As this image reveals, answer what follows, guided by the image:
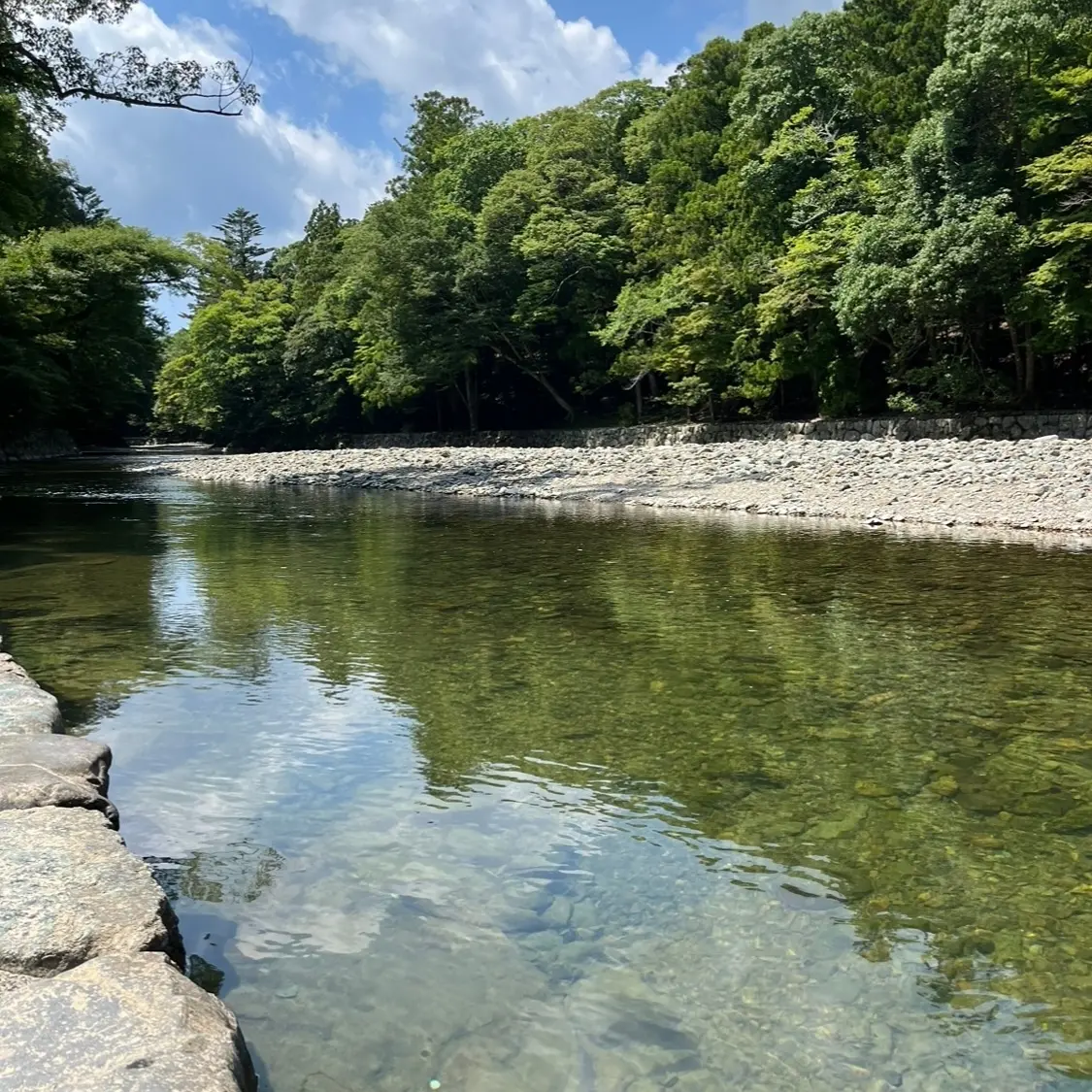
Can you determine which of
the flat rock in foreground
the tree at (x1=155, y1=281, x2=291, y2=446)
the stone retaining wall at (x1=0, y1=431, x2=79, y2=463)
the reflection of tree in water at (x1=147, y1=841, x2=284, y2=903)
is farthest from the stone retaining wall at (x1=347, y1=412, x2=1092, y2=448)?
the flat rock in foreground

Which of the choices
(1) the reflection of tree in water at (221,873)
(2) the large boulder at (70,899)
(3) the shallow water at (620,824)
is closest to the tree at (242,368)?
(3) the shallow water at (620,824)

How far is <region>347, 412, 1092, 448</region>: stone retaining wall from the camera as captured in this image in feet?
73.8

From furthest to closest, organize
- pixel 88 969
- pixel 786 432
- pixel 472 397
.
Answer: pixel 472 397 → pixel 786 432 → pixel 88 969

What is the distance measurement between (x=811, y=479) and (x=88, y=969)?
63.0 ft

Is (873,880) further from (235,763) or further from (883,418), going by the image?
(883,418)

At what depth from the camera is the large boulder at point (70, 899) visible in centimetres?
252

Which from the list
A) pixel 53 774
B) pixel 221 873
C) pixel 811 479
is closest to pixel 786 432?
pixel 811 479

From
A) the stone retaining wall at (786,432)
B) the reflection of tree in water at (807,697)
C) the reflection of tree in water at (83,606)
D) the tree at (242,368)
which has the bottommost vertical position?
the reflection of tree in water at (807,697)

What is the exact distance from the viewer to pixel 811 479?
20.1m

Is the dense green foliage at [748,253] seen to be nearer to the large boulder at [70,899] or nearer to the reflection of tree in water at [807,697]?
the reflection of tree in water at [807,697]

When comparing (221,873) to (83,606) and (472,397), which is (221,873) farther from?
(472,397)

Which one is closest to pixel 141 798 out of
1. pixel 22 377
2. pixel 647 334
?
pixel 22 377

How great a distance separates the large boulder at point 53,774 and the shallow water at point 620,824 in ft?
1.24

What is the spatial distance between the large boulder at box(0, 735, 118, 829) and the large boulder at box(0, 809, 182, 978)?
0.19 meters
